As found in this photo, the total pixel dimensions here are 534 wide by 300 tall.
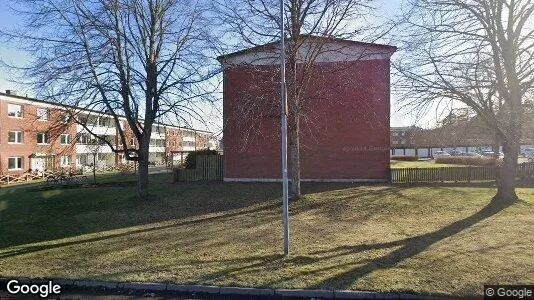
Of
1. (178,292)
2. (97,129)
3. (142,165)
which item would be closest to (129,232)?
(178,292)

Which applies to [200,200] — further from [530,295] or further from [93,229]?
[530,295]

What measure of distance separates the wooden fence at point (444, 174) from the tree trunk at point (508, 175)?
5.21 metres

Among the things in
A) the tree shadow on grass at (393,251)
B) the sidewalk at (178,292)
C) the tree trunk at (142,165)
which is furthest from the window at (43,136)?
the tree shadow on grass at (393,251)

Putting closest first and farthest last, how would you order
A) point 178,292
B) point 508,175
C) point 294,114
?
point 178,292
point 508,175
point 294,114

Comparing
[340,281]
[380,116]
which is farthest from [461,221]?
[380,116]

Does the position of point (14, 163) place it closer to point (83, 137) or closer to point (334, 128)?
point (83, 137)

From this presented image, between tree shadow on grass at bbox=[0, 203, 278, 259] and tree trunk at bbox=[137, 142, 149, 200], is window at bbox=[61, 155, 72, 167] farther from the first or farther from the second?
tree shadow on grass at bbox=[0, 203, 278, 259]

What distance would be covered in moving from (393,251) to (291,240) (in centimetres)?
255

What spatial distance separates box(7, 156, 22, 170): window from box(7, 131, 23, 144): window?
173 centimetres

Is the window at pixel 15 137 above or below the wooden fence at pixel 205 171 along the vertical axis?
above

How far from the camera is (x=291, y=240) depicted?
9.48 metres

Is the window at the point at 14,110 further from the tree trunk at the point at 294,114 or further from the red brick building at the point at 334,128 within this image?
the tree trunk at the point at 294,114

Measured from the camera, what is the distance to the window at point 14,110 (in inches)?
1473

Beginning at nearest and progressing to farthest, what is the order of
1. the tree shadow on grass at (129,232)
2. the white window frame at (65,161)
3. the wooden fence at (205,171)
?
the tree shadow on grass at (129,232), the wooden fence at (205,171), the white window frame at (65,161)
